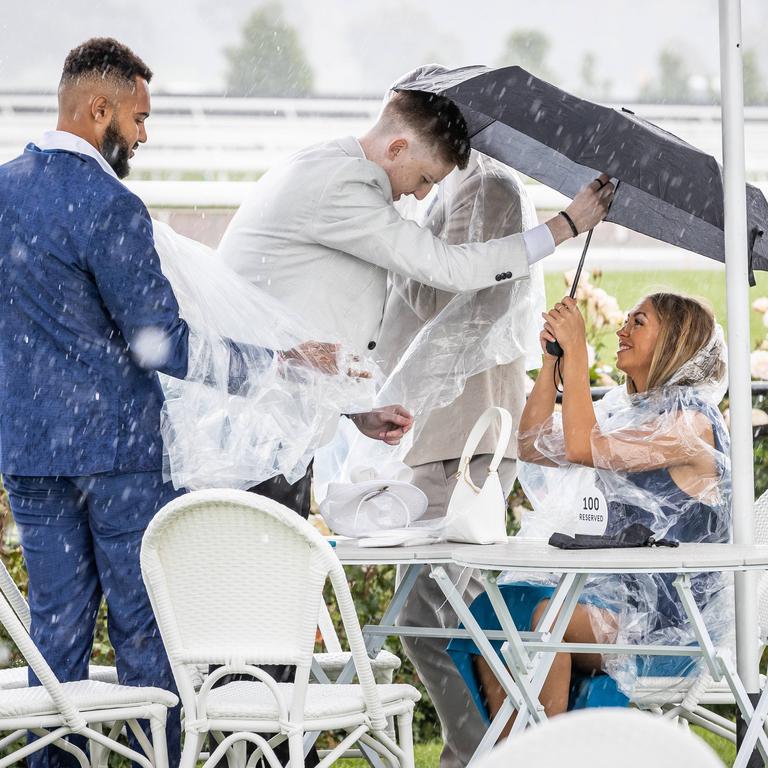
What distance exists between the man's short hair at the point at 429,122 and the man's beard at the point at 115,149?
73cm

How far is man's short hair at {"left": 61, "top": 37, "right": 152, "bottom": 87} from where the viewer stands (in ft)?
8.88

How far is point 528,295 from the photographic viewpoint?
140 inches

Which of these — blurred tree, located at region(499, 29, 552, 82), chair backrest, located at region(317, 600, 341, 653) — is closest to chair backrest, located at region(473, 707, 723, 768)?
chair backrest, located at region(317, 600, 341, 653)

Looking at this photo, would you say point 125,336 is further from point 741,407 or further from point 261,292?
point 741,407

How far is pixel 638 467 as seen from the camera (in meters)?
3.07

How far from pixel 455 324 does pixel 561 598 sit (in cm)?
107

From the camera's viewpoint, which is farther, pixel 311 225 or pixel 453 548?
pixel 311 225

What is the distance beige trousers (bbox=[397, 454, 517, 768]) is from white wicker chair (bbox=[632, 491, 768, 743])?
56cm

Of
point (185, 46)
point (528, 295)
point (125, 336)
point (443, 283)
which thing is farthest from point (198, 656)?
point (185, 46)

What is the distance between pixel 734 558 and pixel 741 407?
0.50 meters

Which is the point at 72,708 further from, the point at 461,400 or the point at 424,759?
the point at 424,759

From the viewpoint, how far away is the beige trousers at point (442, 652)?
135 inches

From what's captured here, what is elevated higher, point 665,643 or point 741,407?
point 741,407

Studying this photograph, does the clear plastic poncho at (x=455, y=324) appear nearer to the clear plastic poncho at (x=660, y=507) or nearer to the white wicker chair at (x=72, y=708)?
the clear plastic poncho at (x=660, y=507)
